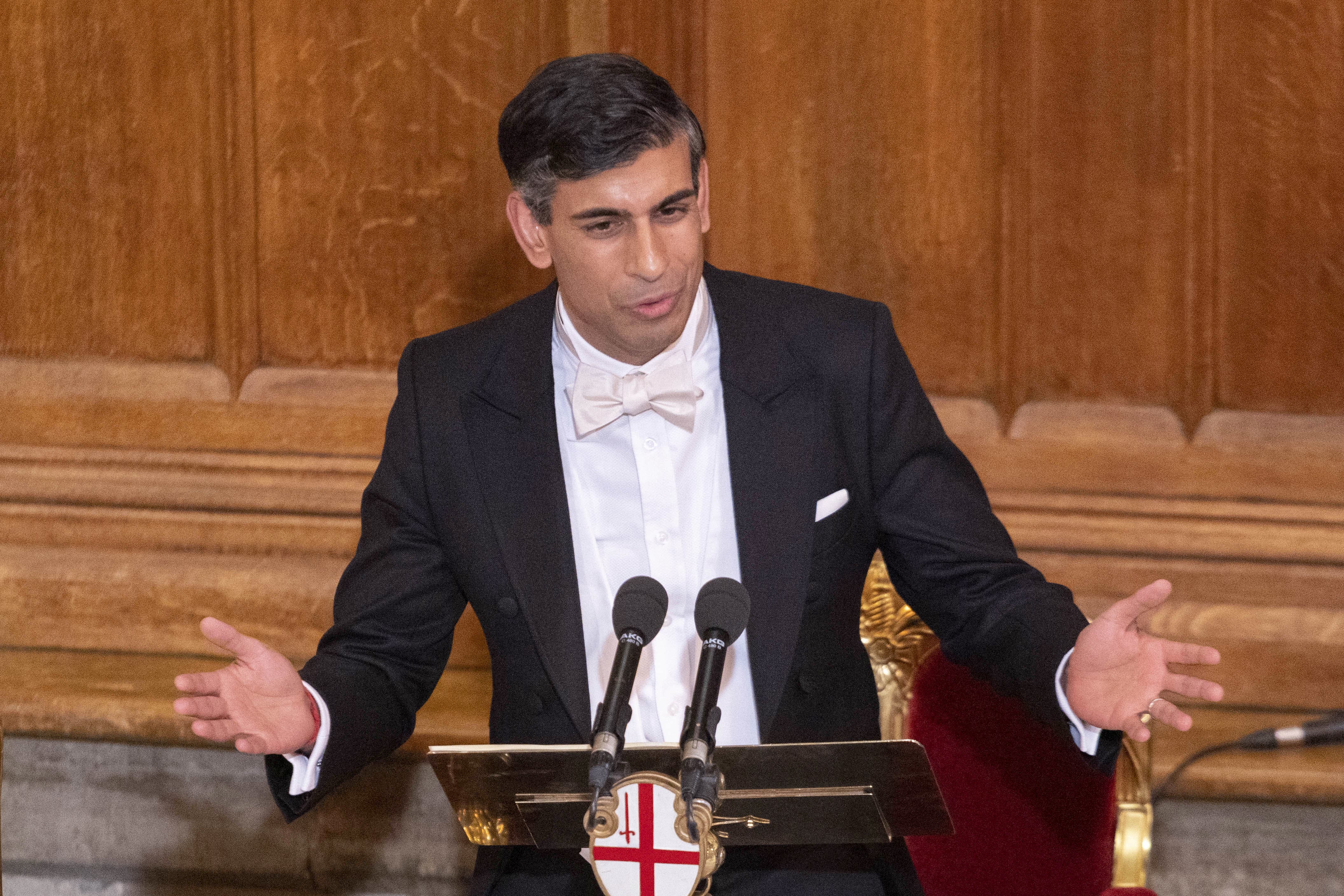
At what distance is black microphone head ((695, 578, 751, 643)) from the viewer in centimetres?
123

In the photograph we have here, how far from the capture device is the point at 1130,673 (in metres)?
1.54

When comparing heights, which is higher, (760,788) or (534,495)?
(534,495)

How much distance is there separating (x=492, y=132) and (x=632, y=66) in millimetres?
1186

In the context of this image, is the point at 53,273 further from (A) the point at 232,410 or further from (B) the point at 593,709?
(B) the point at 593,709

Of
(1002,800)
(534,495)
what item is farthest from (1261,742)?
(534,495)

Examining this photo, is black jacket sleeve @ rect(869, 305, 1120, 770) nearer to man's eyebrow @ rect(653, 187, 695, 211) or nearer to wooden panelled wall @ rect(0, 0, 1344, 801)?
man's eyebrow @ rect(653, 187, 695, 211)

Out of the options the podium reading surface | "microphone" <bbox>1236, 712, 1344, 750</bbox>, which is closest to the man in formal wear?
the podium reading surface

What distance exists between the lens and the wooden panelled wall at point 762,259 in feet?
8.77

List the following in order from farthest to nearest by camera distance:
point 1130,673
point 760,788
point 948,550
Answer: point 948,550 < point 1130,673 < point 760,788

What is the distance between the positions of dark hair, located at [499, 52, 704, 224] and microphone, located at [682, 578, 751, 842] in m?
0.73

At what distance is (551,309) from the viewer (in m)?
2.11

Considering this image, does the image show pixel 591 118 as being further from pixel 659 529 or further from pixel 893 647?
pixel 893 647

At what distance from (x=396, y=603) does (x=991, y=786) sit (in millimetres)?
888

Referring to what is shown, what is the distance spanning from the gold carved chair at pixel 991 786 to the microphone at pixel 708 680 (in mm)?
861
